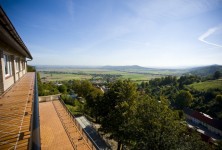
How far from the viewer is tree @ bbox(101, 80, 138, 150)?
47.3 feet

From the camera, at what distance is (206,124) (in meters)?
41.1

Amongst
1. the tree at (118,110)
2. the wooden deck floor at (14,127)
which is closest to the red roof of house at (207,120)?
the tree at (118,110)

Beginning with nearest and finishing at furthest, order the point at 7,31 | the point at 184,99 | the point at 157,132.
Result: the point at 7,31 < the point at 157,132 < the point at 184,99

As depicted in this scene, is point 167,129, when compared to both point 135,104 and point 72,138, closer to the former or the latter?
point 135,104

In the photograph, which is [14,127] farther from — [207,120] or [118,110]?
[207,120]

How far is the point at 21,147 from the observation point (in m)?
2.11

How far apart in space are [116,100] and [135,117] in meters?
2.94

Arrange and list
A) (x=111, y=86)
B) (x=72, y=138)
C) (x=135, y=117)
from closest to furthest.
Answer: (x=72, y=138)
(x=135, y=117)
(x=111, y=86)

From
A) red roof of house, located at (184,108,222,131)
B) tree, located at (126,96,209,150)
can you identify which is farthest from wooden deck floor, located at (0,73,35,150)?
red roof of house, located at (184,108,222,131)

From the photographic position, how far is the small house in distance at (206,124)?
37.8 m

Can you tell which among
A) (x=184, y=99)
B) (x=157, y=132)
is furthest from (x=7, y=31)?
(x=184, y=99)

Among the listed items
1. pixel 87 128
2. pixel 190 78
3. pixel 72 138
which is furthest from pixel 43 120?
pixel 190 78

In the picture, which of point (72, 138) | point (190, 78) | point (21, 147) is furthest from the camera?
point (190, 78)

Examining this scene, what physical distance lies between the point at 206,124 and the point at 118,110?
38212 millimetres
